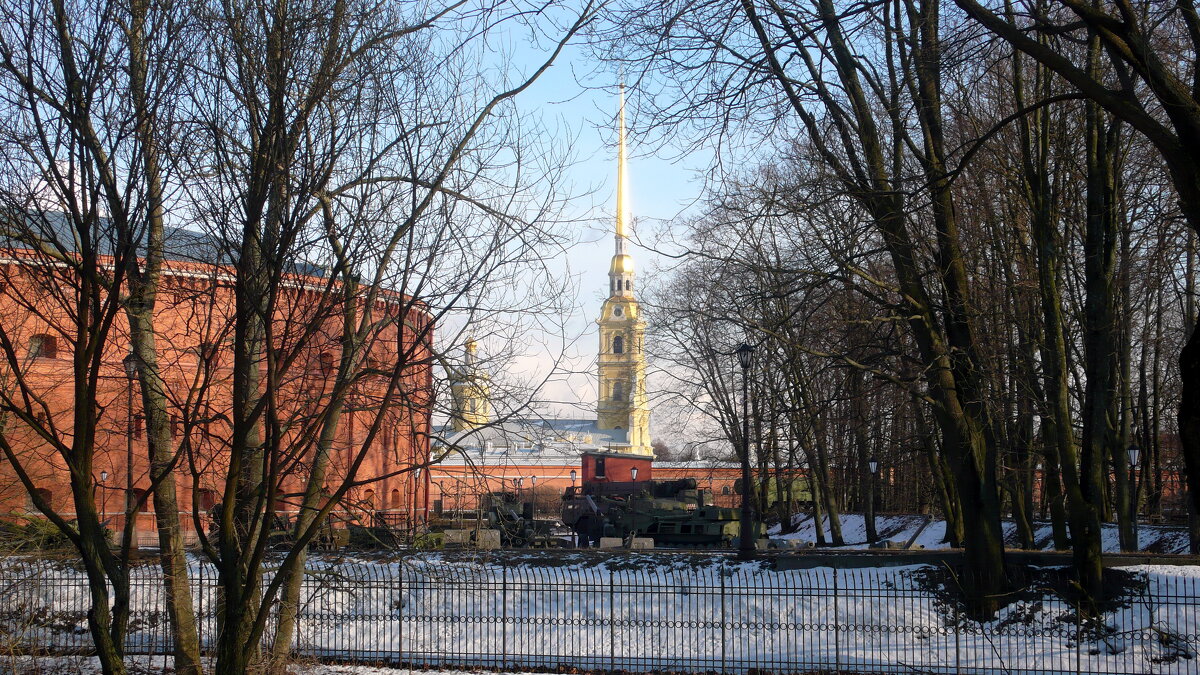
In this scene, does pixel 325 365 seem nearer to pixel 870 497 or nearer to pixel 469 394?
pixel 469 394

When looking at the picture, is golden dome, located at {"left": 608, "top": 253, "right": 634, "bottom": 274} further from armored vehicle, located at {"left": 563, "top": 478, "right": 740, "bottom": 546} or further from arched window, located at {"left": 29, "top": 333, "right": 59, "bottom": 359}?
arched window, located at {"left": 29, "top": 333, "right": 59, "bottom": 359}

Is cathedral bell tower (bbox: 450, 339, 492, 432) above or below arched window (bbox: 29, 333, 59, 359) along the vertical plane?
below

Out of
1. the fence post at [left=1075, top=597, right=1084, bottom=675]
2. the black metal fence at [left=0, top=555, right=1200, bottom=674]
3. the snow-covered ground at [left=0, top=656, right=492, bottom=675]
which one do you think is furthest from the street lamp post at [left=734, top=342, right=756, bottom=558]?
the snow-covered ground at [left=0, top=656, right=492, bottom=675]

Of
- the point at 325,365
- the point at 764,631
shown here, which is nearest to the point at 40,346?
the point at 325,365

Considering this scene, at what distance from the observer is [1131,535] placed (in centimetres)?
2425

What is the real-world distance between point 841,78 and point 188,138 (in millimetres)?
9907

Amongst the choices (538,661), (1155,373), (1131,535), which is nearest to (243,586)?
(538,661)

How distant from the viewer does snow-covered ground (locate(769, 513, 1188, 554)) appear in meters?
29.0

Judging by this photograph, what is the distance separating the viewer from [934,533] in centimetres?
3569

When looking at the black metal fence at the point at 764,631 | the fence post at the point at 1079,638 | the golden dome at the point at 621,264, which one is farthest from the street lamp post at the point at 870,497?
the golden dome at the point at 621,264

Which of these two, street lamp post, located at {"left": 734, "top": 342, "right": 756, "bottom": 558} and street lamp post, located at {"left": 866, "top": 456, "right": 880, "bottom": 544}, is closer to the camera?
street lamp post, located at {"left": 734, "top": 342, "right": 756, "bottom": 558}

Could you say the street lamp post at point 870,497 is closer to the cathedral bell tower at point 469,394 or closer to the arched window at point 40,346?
the arched window at point 40,346

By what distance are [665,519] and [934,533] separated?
985 cm

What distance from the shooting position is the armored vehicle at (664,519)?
33.3 metres
